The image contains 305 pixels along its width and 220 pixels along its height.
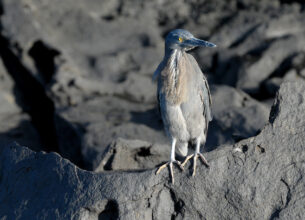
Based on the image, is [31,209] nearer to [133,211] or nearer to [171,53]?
[133,211]

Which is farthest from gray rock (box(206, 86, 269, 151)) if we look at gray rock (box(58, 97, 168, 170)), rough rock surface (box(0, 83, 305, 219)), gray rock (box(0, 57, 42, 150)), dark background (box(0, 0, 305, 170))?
gray rock (box(0, 57, 42, 150))

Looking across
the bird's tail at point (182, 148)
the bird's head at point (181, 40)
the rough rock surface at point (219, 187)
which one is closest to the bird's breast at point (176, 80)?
the bird's head at point (181, 40)

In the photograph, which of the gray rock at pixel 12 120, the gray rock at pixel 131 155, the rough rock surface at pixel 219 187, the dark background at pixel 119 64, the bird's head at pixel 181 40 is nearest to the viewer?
the rough rock surface at pixel 219 187

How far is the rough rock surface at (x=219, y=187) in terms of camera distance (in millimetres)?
4176

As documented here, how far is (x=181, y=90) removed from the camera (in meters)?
5.14

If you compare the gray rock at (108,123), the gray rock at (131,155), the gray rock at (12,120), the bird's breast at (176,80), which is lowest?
the gray rock at (12,120)

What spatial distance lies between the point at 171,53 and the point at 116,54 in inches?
169

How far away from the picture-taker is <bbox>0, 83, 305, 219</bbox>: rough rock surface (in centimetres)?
418

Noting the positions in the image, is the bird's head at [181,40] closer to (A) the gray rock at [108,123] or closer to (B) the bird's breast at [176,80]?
(B) the bird's breast at [176,80]

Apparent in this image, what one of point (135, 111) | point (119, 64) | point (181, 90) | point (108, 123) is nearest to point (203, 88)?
point (181, 90)

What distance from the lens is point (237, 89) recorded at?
7996 mm

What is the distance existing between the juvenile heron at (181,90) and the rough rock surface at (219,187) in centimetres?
80

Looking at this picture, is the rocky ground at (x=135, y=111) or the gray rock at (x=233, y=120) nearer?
the rocky ground at (x=135, y=111)

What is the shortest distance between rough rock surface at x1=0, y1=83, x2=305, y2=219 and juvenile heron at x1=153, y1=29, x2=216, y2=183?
0.80 metres
